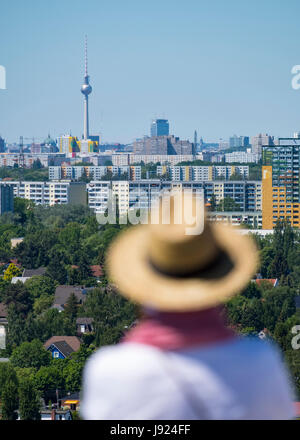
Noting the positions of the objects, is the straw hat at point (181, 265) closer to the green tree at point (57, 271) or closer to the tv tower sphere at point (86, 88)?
the green tree at point (57, 271)

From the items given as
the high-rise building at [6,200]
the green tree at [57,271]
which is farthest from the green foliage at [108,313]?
the high-rise building at [6,200]

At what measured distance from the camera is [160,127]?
2074 inches

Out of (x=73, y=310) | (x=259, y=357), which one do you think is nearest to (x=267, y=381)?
(x=259, y=357)

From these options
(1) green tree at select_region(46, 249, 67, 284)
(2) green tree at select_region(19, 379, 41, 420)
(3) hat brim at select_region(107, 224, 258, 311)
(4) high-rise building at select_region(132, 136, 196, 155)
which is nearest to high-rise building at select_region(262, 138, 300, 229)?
(1) green tree at select_region(46, 249, 67, 284)

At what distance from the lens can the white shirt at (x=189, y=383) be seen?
2.13 feet

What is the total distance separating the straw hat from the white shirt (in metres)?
0.03

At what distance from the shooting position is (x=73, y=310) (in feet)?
35.6

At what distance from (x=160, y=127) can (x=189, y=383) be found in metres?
52.2

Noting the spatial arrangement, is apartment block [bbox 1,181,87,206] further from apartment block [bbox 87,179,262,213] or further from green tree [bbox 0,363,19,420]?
green tree [bbox 0,363,19,420]

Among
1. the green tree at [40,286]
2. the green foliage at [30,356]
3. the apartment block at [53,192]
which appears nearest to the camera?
the green foliage at [30,356]

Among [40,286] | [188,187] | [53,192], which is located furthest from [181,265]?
[53,192]

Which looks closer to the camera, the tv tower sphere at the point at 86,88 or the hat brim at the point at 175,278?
the hat brim at the point at 175,278

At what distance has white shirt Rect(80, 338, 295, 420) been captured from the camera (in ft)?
2.13

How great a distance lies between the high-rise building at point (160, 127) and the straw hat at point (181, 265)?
51.4 meters
